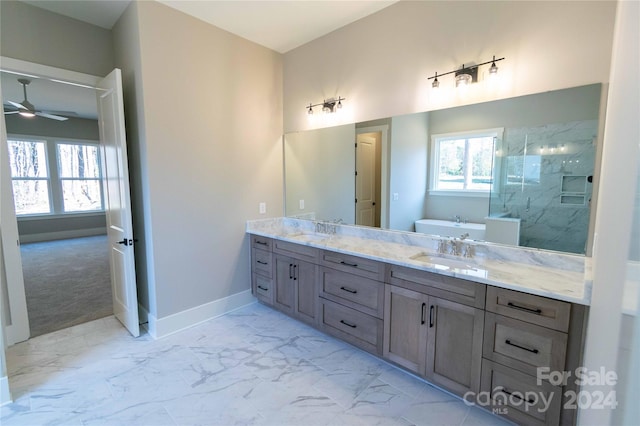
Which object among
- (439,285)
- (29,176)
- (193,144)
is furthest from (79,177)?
(439,285)

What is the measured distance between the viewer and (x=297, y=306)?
9.68 feet

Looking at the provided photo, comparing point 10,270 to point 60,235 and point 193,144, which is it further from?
point 60,235

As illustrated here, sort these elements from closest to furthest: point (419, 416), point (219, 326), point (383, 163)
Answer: point (419, 416), point (383, 163), point (219, 326)

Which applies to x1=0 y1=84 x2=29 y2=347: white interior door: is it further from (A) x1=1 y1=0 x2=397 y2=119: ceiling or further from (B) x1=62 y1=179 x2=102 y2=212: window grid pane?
(B) x1=62 y1=179 x2=102 y2=212: window grid pane

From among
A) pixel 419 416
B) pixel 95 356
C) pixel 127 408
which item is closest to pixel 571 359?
pixel 419 416

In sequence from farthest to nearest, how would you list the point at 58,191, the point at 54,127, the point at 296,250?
the point at 58,191 < the point at 54,127 < the point at 296,250

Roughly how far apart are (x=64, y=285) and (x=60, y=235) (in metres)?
4.22

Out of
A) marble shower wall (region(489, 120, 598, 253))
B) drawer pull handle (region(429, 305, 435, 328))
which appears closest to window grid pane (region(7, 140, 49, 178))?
drawer pull handle (region(429, 305, 435, 328))

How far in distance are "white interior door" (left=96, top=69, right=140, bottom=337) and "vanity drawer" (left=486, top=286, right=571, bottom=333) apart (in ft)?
9.56

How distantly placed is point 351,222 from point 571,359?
1958 mm

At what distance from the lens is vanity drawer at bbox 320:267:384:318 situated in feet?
7.50

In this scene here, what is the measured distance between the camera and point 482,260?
2145 mm

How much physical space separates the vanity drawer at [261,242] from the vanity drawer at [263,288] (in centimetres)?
34

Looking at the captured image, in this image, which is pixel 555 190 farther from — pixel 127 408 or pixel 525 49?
pixel 127 408
